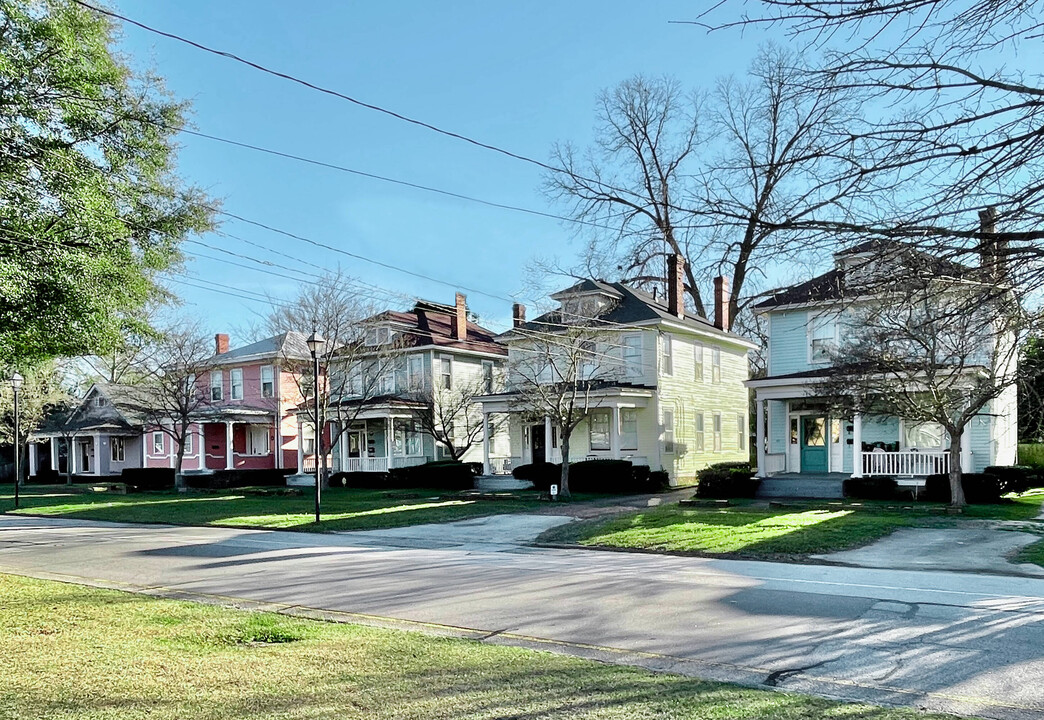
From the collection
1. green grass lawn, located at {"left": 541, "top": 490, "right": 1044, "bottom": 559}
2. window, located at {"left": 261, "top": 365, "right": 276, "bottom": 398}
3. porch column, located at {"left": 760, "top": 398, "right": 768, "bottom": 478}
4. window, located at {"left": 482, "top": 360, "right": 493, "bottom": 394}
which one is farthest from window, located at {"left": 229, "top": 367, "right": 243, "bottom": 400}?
green grass lawn, located at {"left": 541, "top": 490, "right": 1044, "bottom": 559}

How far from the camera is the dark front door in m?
35.3

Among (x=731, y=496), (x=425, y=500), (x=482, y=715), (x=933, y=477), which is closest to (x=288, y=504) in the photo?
(x=425, y=500)

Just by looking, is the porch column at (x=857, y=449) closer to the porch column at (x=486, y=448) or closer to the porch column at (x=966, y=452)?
the porch column at (x=966, y=452)

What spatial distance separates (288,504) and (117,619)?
59.8ft

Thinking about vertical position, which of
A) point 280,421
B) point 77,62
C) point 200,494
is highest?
point 77,62

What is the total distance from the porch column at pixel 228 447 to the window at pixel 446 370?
11.9 meters

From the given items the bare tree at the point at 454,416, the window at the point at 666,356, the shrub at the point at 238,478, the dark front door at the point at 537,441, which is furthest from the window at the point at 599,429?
the shrub at the point at 238,478

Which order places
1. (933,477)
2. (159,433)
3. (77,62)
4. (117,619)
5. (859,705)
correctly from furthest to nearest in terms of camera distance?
1. (159,433)
2. (933,477)
3. (77,62)
4. (117,619)
5. (859,705)

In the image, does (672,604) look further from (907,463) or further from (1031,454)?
(1031,454)

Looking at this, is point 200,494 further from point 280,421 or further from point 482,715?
point 482,715

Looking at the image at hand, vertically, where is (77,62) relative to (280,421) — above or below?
above

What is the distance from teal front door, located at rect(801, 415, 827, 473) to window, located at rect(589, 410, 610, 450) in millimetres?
7789

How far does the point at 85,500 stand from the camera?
30.8 metres

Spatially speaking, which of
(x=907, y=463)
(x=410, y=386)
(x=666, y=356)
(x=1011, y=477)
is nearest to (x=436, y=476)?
(x=410, y=386)
